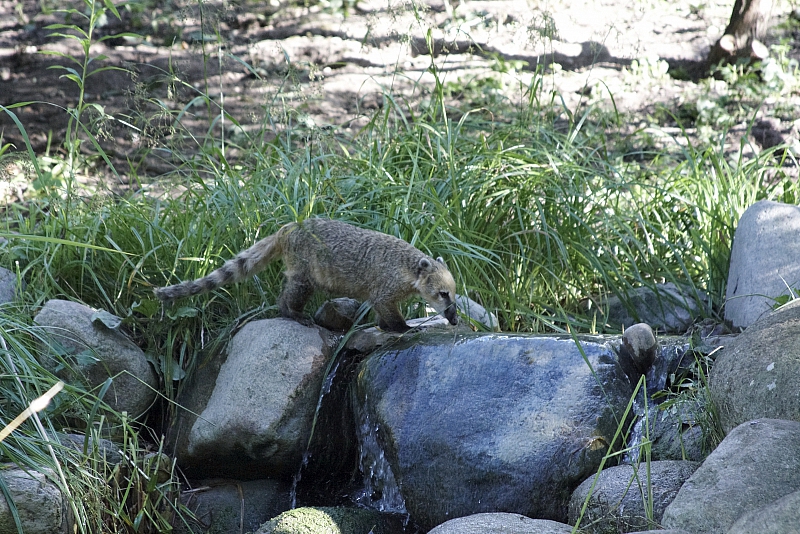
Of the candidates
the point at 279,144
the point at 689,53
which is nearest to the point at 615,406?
the point at 279,144

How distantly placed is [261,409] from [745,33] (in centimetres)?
754

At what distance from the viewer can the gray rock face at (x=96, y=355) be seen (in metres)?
4.64

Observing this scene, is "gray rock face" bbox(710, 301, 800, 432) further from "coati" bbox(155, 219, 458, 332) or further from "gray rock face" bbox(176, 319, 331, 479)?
"gray rock face" bbox(176, 319, 331, 479)

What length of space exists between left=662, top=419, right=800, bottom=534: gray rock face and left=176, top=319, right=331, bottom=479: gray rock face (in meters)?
2.21

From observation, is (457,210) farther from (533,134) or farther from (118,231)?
(118,231)

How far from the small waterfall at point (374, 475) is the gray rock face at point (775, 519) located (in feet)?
6.75

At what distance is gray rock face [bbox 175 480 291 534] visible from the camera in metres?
4.54

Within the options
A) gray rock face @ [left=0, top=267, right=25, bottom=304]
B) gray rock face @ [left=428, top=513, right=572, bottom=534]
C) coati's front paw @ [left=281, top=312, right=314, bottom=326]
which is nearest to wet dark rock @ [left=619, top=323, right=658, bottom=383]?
gray rock face @ [left=428, top=513, right=572, bottom=534]

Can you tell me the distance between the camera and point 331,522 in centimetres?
411

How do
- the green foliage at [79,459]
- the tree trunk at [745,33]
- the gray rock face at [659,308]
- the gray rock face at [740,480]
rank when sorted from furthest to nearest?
the tree trunk at [745,33], the gray rock face at [659,308], the green foliage at [79,459], the gray rock face at [740,480]

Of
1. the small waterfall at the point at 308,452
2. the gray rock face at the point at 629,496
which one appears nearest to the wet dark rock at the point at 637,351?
the gray rock face at the point at 629,496

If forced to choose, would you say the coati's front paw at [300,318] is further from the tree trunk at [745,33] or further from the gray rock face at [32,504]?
the tree trunk at [745,33]

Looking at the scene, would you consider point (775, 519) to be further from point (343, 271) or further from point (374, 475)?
point (343, 271)

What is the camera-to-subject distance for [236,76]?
399 inches
